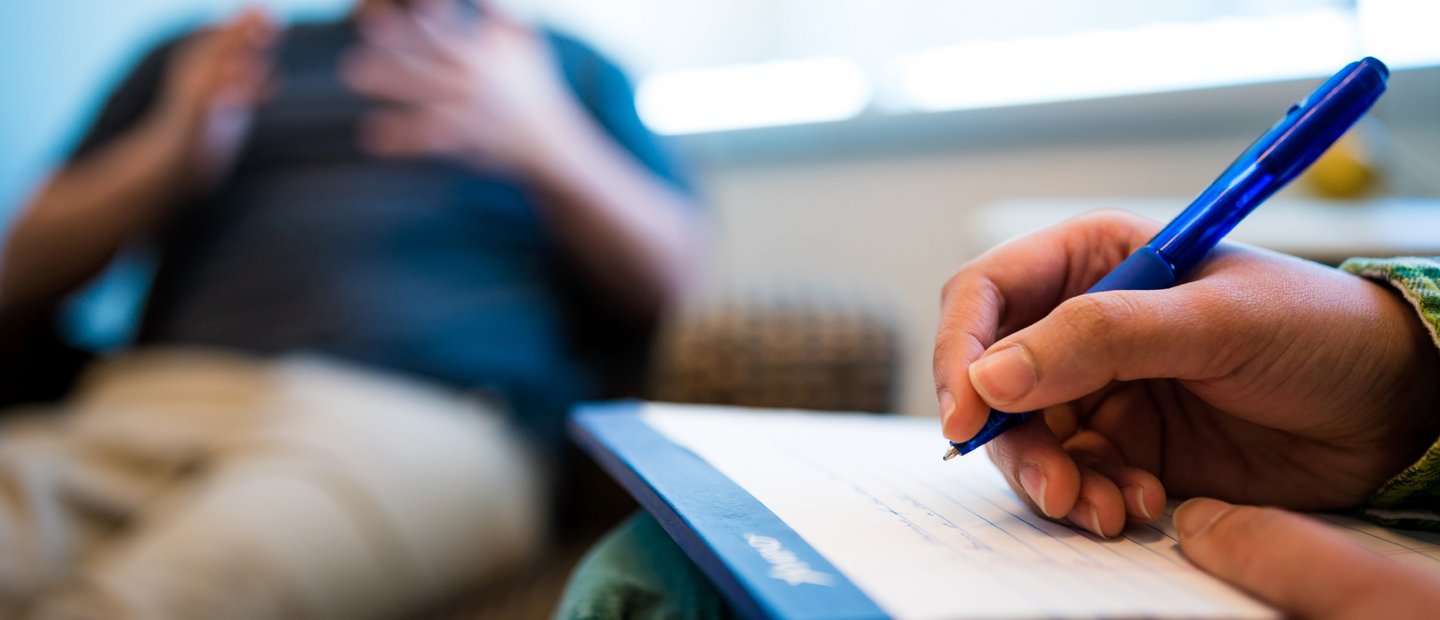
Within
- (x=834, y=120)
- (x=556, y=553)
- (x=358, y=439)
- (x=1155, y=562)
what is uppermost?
(x=834, y=120)

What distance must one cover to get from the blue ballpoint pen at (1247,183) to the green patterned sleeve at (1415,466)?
0.17ft

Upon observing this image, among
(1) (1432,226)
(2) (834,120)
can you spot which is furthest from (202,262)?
(1) (1432,226)

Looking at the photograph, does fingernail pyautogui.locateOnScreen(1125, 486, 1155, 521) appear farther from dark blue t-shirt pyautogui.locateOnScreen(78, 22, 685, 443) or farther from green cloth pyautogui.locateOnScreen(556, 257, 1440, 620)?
dark blue t-shirt pyautogui.locateOnScreen(78, 22, 685, 443)

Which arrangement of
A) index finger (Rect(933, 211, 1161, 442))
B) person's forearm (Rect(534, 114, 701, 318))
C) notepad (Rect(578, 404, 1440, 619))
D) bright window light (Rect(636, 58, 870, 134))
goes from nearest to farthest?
notepad (Rect(578, 404, 1440, 619)) → index finger (Rect(933, 211, 1161, 442)) → person's forearm (Rect(534, 114, 701, 318)) → bright window light (Rect(636, 58, 870, 134))

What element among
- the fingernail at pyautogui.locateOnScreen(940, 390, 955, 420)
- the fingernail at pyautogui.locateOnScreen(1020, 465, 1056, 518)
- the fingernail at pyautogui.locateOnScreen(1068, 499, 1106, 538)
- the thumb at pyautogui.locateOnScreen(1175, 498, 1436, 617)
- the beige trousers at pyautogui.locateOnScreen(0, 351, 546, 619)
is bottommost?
the beige trousers at pyautogui.locateOnScreen(0, 351, 546, 619)

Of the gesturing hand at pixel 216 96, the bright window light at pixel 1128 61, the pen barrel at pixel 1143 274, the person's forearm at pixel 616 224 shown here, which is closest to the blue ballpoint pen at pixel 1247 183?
the pen barrel at pixel 1143 274

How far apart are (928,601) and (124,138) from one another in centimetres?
124

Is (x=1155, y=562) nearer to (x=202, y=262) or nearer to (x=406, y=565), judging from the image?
(x=406, y=565)

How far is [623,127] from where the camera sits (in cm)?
110

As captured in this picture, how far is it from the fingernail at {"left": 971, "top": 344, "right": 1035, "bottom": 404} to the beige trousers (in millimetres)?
452

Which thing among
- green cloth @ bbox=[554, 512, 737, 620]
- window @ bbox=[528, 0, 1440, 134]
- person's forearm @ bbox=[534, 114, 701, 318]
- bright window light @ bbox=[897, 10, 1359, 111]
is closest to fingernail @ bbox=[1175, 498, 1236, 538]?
green cloth @ bbox=[554, 512, 737, 620]

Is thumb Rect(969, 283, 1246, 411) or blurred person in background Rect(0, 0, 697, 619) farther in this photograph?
blurred person in background Rect(0, 0, 697, 619)

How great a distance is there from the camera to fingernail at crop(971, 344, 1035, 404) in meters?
0.29

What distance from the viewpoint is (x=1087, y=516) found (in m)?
0.30
